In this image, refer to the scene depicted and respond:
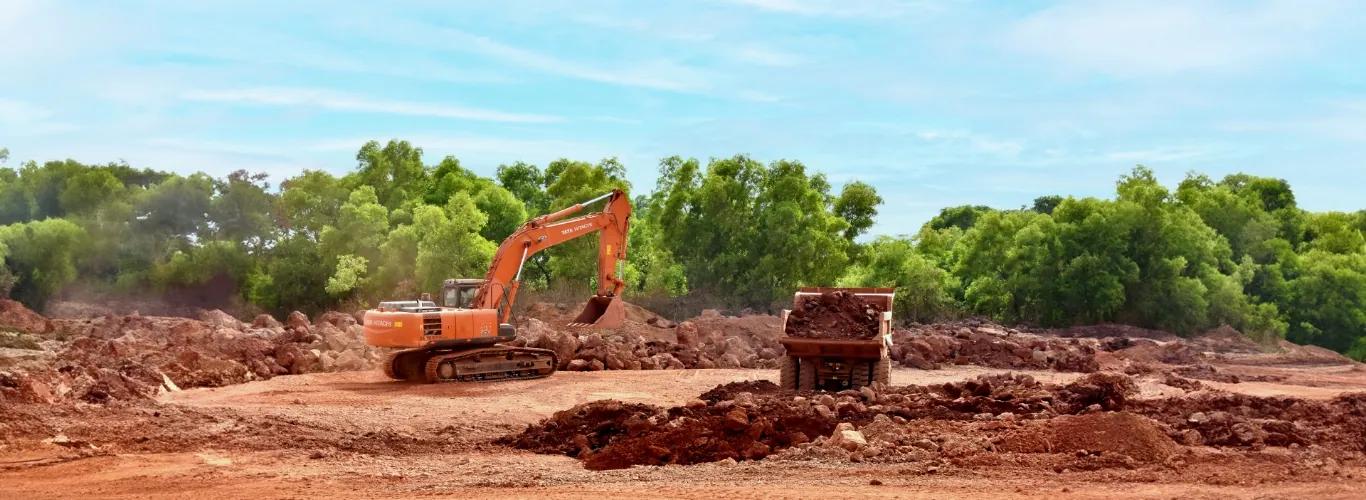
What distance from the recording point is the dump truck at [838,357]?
1873 cm

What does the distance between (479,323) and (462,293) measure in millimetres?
873

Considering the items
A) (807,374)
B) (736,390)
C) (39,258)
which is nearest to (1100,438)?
(807,374)

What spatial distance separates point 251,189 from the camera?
56.8m

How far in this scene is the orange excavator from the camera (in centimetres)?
2284

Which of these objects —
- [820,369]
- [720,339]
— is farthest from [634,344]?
[820,369]

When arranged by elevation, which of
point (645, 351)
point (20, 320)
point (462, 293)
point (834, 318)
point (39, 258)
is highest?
point (39, 258)

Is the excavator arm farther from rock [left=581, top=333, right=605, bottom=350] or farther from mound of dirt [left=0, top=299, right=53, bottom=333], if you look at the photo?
mound of dirt [left=0, top=299, right=53, bottom=333]

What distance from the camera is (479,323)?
78.6 ft

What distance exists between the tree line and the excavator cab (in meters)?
20.3

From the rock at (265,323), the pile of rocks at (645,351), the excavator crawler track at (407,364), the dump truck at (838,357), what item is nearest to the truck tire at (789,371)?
the dump truck at (838,357)

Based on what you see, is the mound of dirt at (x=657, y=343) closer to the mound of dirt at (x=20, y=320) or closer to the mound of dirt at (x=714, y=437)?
the mound of dirt at (x=714, y=437)

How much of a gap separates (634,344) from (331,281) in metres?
21.1

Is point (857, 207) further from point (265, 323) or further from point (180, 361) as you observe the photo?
point (180, 361)

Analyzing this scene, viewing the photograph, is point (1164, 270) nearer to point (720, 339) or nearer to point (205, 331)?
point (720, 339)
